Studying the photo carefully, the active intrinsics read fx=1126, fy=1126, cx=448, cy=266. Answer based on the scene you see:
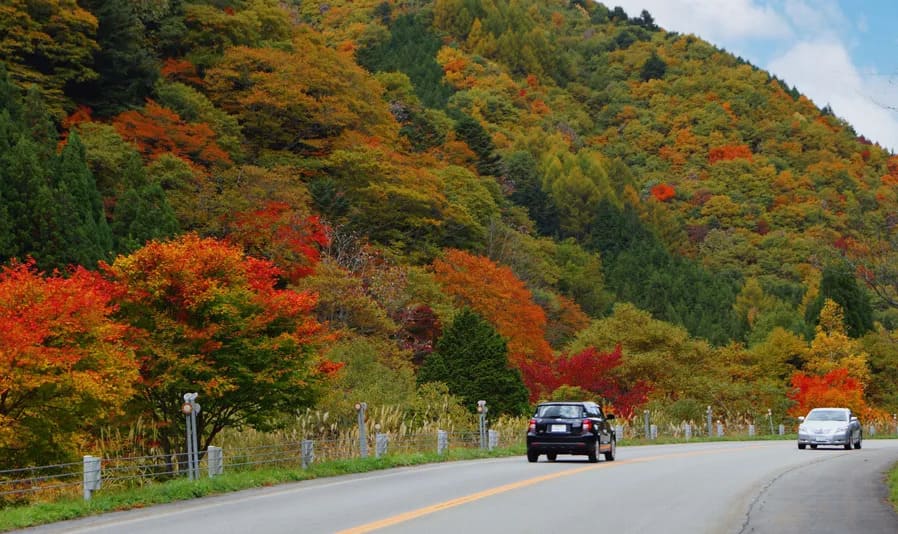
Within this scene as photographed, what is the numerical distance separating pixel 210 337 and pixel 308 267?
26.3m

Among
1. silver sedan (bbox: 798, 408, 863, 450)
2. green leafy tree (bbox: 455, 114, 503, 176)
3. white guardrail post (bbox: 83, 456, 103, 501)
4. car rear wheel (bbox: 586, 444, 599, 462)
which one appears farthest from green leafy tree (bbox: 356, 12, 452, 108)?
white guardrail post (bbox: 83, 456, 103, 501)

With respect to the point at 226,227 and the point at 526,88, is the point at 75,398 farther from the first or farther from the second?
the point at 526,88

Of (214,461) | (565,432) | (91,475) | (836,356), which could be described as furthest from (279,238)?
(836,356)

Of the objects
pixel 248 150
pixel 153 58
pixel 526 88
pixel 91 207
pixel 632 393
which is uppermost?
pixel 526 88

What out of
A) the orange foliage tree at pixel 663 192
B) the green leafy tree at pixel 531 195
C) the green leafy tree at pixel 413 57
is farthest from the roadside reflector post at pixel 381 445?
the orange foliage tree at pixel 663 192

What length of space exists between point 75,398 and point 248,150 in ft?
155

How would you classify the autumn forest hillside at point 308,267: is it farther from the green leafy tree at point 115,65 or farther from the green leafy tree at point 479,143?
the green leafy tree at point 479,143

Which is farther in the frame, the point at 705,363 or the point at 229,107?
the point at 229,107

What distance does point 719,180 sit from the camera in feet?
530

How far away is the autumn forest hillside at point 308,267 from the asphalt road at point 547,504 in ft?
12.6

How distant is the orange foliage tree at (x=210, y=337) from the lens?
25391mm

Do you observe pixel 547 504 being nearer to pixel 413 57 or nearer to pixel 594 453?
pixel 594 453

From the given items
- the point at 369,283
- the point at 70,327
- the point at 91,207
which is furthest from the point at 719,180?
the point at 70,327

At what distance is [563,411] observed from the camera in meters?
28.4
